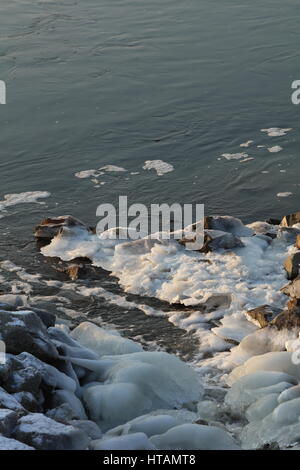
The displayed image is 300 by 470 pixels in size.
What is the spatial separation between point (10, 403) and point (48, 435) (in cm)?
53

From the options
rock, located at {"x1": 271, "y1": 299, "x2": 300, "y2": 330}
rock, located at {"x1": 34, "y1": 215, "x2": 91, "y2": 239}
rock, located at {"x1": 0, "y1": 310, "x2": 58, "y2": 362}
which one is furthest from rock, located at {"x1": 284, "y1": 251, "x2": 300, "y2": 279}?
rock, located at {"x1": 0, "y1": 310, "x2": 58, "y2": 362}

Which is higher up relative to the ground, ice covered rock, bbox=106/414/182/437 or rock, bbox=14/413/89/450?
rock, bbox=14/413/89/450

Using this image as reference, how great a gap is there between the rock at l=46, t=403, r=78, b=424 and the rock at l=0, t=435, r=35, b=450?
63cm

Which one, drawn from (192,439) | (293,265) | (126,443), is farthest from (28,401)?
(293,265)

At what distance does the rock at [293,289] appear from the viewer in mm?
8031

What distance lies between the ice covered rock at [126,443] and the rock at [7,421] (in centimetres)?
55

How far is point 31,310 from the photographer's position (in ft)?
23.3

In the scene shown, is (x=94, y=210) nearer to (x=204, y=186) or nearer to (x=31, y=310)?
(x=204, y=186)

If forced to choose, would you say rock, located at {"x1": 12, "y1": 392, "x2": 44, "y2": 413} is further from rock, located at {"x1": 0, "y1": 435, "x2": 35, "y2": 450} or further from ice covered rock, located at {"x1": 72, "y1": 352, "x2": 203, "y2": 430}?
rock, located at {"x1": 0, "y1": 435, "x2": 35, "y2": 450}

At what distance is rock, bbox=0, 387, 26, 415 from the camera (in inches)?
222

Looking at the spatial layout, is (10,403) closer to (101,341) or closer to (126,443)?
(126,443)

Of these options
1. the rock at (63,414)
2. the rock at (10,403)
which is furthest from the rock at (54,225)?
the rock at (10,403)
